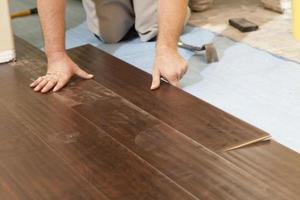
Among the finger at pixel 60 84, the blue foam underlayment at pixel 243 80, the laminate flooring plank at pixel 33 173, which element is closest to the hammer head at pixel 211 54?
the blue foam underlayment at pixel 243 80

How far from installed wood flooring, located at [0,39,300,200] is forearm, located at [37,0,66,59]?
18 centimetres

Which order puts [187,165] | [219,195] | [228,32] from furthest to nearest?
[228,32]
[187,165]
[219,195]

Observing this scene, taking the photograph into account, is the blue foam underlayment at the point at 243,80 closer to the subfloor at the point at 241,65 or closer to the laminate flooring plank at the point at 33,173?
the subfloor at the point at 241,65

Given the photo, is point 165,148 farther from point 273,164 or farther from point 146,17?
point 146,17

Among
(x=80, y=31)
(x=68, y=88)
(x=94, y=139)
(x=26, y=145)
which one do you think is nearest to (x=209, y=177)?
(x=94, y=139)

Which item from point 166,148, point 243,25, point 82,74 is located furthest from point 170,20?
point 243,25

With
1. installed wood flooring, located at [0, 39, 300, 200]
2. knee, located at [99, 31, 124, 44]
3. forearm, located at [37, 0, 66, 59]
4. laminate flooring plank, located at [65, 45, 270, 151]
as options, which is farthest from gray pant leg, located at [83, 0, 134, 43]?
installed wood flooring, located at [0, 39, 300, 200]

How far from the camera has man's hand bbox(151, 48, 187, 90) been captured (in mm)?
1829

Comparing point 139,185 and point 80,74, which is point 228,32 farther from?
point 139,185

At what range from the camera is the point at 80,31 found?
291 cm

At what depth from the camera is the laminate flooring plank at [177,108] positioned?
1494 millimetres

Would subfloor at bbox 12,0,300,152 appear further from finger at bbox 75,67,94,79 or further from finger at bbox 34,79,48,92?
finger at bbox 34,79,48,92

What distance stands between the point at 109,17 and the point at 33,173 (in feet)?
4.98

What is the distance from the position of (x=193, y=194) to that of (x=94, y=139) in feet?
1.31
